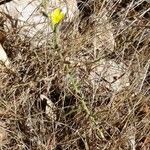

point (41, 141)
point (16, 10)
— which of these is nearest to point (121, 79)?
point (41, 141)

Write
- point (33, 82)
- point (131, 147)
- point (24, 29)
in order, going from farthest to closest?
1. point (24, 29)
2. point (33, 82)
3. point (131, 147)

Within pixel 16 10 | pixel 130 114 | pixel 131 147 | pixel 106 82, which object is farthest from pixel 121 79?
pixel 16 10

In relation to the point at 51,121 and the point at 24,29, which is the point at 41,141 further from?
the point at 24,29

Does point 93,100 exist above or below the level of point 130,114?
above

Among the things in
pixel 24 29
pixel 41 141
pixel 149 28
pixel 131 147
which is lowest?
pixel 131 147

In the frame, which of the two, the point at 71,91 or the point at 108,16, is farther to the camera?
the point at 108,16

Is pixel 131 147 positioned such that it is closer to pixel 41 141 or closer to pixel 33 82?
pixel 41 141

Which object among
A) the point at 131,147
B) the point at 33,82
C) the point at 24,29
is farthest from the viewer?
the point at 24,29
